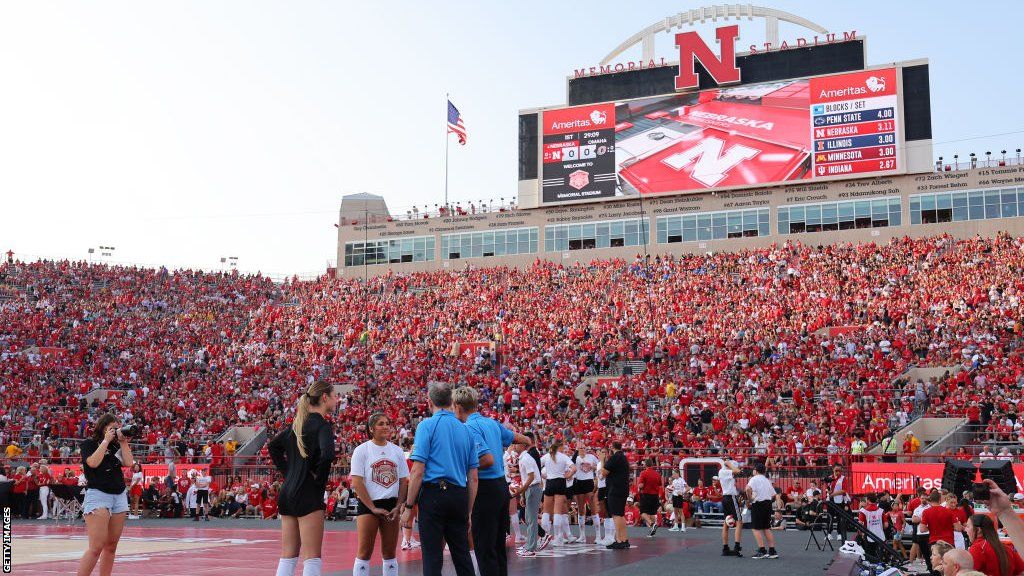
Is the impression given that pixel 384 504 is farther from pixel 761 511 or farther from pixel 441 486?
pixel 761 511

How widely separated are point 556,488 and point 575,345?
24201 millimetres

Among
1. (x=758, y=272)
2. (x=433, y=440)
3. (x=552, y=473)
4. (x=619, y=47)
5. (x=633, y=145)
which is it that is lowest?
(x=552, y=473)

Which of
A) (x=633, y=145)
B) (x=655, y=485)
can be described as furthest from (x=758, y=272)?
(x=655, y=485)

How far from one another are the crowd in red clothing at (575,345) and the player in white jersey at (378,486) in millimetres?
16336

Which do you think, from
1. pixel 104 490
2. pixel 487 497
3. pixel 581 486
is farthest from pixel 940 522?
pixel 104 490

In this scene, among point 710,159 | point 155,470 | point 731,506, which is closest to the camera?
point 731,506

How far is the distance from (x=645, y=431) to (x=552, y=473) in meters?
14.8

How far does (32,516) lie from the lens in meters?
25.8

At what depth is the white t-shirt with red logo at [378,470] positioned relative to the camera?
848 cm

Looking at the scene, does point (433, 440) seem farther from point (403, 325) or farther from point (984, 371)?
point (403, 325)

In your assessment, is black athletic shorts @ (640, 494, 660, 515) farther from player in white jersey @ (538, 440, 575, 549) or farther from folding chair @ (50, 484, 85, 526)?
folding chair @ (50, 484, 85, 526)

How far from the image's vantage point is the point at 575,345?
39.4 metres

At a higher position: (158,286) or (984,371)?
(158,286)

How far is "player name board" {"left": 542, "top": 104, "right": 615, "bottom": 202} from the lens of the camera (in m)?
50.3
